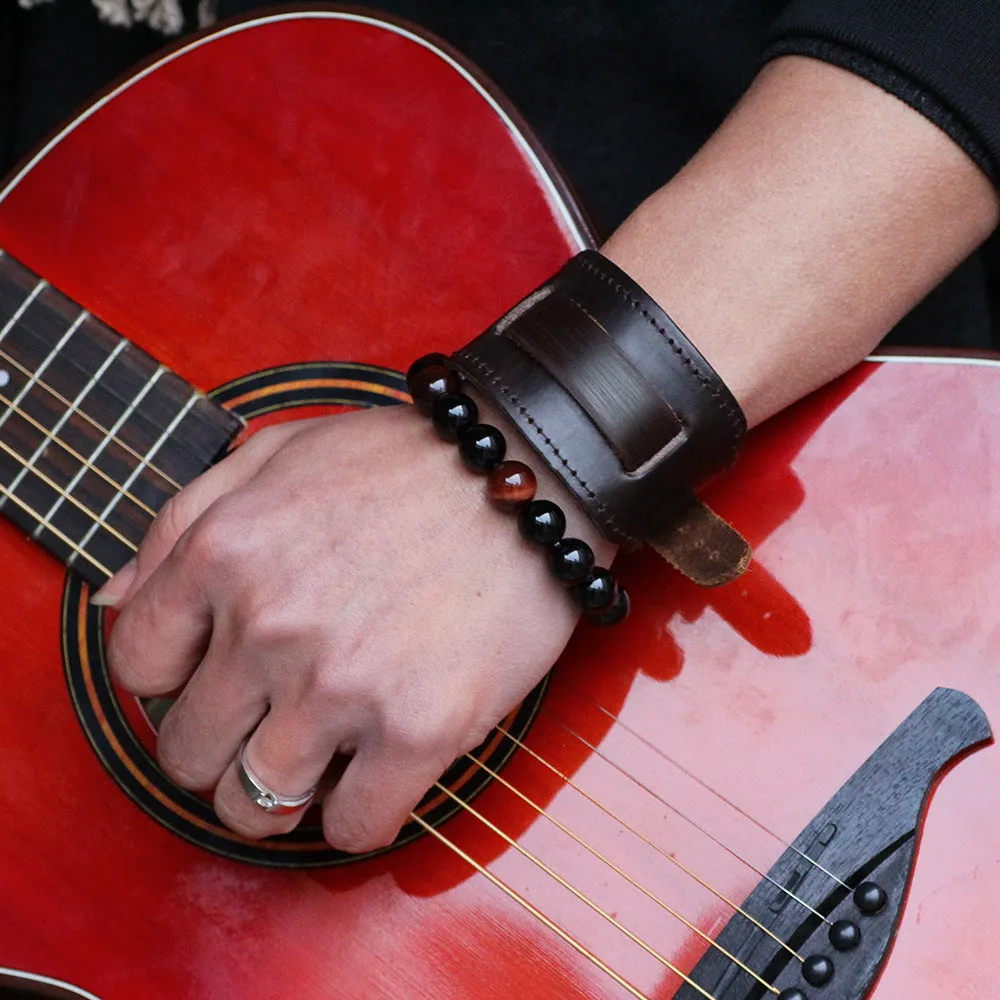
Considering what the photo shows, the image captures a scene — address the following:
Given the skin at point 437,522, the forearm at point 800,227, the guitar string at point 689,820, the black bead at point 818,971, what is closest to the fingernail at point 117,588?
the skin at point 437,522

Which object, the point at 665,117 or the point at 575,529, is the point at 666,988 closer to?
the point at 575,529

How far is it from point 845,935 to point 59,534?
65 centimetres

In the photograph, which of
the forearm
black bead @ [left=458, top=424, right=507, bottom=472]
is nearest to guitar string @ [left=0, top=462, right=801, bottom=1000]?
black bead @ [left=458, top=424, right=507, bottom=472]

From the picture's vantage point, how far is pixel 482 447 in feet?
2.25

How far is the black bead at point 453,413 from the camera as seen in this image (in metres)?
0.70

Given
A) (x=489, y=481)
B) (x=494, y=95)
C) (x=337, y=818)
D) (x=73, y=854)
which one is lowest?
(x=73, y=854)

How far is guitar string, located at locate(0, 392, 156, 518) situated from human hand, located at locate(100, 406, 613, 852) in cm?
15

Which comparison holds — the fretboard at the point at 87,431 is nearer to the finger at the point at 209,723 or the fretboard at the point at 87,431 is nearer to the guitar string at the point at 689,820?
the finger at the point at 209,723

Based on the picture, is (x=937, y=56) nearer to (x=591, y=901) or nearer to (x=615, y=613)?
(x=615, y=613)

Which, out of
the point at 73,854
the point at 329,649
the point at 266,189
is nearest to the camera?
the point at 329,649

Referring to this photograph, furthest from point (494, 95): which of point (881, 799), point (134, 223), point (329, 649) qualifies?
point (881, 799)

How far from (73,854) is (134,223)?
1.71ft

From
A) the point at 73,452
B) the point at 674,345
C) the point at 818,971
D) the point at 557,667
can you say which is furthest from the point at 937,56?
the point at 73,452

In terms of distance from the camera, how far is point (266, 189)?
92 centimetres
